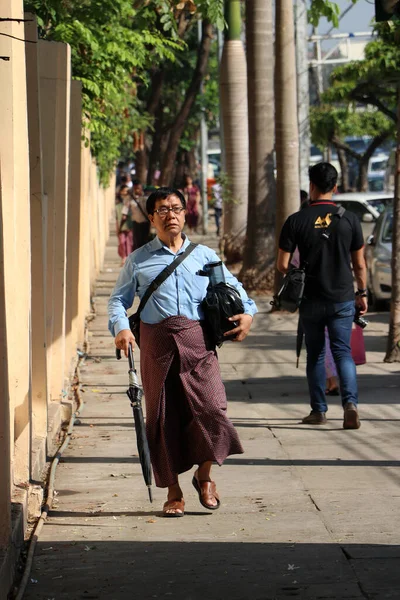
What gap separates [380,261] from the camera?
1764cm

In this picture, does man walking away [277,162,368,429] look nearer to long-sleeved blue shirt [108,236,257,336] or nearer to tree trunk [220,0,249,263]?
long-sleeved blue shirt [108,236,257,336]

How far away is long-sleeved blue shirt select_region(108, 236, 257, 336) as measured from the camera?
20.8ft

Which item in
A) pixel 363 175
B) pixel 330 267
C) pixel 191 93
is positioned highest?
pixel 191 93

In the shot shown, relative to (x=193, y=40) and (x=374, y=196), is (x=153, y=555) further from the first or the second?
(x=193, y=40)

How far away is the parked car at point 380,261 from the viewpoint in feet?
57.3

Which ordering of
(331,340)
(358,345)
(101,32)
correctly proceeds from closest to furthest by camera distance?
(331,340)
(358,345)
(101,32)

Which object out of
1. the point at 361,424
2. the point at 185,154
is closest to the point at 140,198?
the point at 361,424

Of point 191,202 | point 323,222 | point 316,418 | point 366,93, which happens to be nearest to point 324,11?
point 323,222

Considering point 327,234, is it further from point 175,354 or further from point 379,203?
point 379,203

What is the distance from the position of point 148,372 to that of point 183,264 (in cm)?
62

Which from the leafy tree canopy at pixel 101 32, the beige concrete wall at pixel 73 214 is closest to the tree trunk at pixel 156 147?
the leafy tree canopy at pixel 101 32

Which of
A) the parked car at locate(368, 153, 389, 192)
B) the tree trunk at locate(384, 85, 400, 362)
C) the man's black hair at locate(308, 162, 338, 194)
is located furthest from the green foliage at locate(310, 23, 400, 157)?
the parked car at locate(368, 153, 389, 192)

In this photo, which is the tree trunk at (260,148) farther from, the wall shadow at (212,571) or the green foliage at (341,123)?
the green foliage at (341,123)

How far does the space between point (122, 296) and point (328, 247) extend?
103 inches
